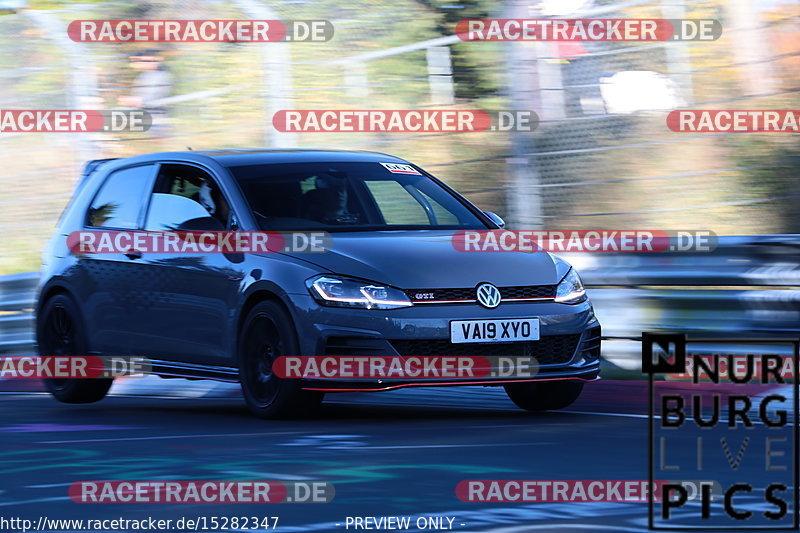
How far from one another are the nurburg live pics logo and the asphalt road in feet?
0.29

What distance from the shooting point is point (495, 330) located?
30.6ft

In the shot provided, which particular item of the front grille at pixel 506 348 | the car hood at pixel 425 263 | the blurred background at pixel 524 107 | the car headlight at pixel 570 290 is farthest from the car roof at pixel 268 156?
the blurred background at pixel 524 107

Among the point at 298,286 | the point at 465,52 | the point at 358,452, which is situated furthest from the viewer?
the point at 465,52

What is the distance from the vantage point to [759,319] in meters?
11.4

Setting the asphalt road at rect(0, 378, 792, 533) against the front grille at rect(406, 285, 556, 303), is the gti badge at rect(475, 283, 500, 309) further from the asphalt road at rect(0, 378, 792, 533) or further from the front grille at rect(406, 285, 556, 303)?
the asphalt road at rect(0, 378, 792, 533)

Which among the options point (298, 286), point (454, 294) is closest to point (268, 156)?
point (298, 286)

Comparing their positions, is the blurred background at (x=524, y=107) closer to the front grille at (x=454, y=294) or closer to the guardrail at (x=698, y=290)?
the guardrail at (x=698, y=290)

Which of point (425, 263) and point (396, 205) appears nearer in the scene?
point (425, 263)

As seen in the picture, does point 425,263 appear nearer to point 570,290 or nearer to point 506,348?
point 506,348

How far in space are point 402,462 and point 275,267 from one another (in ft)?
6.75

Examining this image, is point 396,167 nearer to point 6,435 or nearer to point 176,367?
point 176,367

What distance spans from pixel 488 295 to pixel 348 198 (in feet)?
4.80

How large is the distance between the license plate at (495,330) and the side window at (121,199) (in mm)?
A: 2767

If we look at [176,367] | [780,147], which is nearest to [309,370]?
[176,367]
